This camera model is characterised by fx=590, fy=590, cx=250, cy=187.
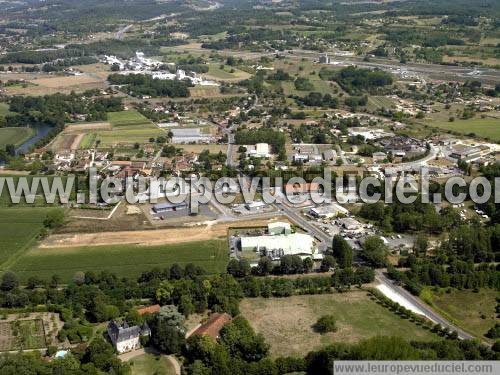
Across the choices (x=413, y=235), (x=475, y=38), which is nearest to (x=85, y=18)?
(x=475, y=38)

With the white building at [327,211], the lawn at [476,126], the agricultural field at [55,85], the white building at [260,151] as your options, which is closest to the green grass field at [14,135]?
the agricultural field at [55,85]

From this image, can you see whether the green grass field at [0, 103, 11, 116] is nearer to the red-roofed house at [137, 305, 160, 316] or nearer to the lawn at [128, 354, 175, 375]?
the red-roofed house at [137, 305, 160, 316]

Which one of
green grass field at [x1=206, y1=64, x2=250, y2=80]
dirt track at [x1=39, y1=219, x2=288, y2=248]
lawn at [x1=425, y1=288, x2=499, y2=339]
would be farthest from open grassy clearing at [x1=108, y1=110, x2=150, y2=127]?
lawn at [x1=425, y1=288, x2=499, y2=339]

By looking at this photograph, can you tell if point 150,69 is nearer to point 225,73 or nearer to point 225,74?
point 225,73

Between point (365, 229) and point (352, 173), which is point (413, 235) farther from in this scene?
point (352, 173)

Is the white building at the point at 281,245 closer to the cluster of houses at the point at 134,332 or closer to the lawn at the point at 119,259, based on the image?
the lawn at the point at 119,259

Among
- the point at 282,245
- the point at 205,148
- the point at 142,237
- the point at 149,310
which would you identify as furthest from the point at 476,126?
the point at 149,310

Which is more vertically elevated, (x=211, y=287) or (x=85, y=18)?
(x=85, y=18)
